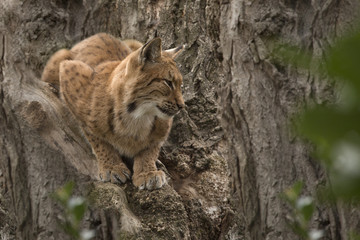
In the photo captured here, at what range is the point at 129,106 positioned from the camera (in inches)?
160

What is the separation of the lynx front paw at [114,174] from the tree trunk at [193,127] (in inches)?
4.7

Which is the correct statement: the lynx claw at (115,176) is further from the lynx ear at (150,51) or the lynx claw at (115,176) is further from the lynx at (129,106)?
the lynx ear at (150,51)

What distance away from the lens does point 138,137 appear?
4137mm

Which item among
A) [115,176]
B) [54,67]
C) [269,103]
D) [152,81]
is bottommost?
[115,176]

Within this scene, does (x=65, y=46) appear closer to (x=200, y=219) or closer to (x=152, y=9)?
(x=152, y=9)

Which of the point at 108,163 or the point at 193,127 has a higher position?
the point at 193,127

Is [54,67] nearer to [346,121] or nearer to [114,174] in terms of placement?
[114,174]

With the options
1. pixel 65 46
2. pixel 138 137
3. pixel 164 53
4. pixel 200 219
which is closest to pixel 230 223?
pixel 200 219

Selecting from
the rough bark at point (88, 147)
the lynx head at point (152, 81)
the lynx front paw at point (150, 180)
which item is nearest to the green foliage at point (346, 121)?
the rough bark at point (88, 147)

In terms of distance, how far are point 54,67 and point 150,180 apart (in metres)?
1.83

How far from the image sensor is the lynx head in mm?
3895

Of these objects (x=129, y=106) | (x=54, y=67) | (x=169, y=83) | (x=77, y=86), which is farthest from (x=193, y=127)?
(x=54, y=67)

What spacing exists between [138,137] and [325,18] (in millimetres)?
2175

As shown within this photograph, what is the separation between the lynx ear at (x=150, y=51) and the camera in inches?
148
